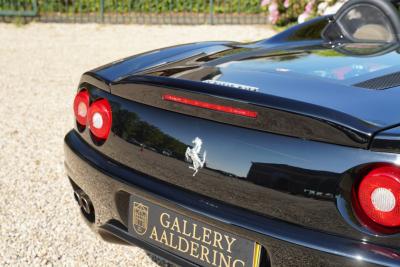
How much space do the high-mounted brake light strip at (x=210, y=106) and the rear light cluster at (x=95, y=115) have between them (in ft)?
1.27

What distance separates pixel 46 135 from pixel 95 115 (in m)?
2.64

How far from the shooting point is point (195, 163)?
2068mm

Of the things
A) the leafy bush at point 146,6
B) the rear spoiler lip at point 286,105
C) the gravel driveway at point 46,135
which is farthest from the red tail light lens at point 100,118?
the leafy bush at point 146,6

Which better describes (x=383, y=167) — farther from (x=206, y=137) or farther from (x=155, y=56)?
(x=155, y=56)

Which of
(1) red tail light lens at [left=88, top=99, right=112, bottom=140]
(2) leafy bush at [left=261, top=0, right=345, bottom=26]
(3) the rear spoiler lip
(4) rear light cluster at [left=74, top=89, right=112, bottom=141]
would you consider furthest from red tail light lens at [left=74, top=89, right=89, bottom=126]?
(2) leafy bush at [left=261, top=0, right=345, bottom=26]

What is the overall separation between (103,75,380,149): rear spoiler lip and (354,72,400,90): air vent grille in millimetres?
326

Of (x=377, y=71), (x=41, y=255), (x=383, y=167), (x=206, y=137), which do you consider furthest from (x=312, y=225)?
(x=41, y=255)

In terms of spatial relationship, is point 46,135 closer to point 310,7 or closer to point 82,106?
point 82,106

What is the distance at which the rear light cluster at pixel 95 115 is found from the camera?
2.47 m

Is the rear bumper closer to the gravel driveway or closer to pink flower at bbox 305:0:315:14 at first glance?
the gravel driveway

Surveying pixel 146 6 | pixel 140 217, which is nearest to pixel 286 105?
pixel 140 217

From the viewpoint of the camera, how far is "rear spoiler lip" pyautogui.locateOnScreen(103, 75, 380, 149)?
1.71 m

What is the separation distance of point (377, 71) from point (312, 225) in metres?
0.76

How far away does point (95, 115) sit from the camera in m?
2.51
